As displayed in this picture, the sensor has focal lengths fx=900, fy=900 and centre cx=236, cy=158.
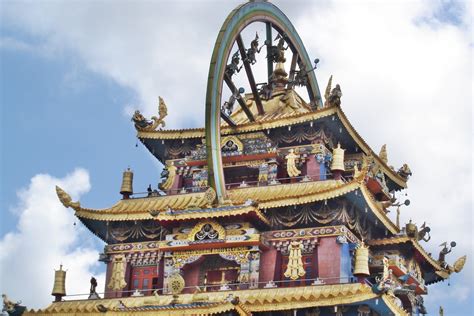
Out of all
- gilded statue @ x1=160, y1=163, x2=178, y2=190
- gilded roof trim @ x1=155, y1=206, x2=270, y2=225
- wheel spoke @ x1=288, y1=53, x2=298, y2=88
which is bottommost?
gilded roof trim @ x1=155, y1=206, x2=270, y2=225

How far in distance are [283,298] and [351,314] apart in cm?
266

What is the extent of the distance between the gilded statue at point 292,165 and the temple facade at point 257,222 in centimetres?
4

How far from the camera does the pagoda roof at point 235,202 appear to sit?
118ft

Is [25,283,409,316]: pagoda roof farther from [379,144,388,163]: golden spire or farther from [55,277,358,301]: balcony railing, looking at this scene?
[379,144,388,163]: golden spire

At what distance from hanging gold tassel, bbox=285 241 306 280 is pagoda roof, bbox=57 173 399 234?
5.58 feet

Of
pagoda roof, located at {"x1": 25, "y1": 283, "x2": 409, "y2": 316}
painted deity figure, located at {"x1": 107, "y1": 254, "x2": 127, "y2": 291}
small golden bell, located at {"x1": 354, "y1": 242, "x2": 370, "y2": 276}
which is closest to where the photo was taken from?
pagoda roof, located at {"x1": 25, "y1": 283, "x2": 409, "y2": 316}

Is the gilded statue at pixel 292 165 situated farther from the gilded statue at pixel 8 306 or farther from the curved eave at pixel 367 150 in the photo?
the gilded statue at pixel 8 306

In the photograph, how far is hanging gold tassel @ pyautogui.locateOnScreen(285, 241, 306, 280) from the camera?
3558cm

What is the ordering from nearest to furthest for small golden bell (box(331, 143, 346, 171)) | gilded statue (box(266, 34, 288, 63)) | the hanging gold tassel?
the hanging gold tassel < small golden bell (box(331, 143, 346, 171)) < gilded statue (box(266, 34, 288, 63))

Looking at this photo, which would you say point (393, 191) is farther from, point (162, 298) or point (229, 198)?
point (162, 298)

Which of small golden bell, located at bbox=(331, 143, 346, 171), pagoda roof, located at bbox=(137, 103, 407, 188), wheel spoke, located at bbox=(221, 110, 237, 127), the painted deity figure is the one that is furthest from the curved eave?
the painted deity figure

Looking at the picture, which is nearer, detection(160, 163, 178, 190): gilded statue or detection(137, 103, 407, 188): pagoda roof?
detection(137, 103, 407, 188): pagoda roof

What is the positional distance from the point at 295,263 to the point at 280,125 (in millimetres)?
7315

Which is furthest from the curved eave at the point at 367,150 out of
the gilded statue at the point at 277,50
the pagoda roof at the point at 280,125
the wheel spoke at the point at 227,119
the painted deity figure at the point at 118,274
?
the painted deity figure at the point at 118,274
